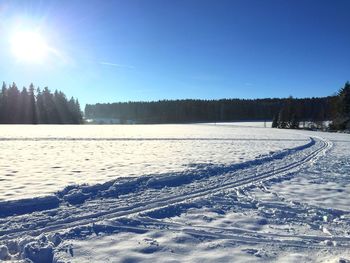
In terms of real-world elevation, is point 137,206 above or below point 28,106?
below

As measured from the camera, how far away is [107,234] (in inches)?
238

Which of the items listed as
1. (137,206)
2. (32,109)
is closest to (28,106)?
(32,109)

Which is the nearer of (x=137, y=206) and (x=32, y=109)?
(x=137, y=206)

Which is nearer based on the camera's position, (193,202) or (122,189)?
(193,202)

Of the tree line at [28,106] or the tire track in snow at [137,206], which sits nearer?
the tire track in snow at [137,206]

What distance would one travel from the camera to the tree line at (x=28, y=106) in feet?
273

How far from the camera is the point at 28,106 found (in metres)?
84.8

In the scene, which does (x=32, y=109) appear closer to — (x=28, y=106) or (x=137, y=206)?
(x=28, y=106)

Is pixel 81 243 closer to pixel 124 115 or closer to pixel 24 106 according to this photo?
pixel 24 106

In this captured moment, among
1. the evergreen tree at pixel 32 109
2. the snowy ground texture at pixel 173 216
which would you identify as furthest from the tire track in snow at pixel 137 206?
the evergreen tree at pixel 32 109

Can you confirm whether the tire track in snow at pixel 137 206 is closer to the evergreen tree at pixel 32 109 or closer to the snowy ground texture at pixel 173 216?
the snowy ground texture at pixel 173 216

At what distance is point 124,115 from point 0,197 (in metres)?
174

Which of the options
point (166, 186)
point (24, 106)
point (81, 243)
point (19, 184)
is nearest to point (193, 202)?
point (166, 186)

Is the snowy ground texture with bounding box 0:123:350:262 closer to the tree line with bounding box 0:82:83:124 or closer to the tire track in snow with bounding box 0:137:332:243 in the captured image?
the tire track in snow with bounding box 0:137:332:243
